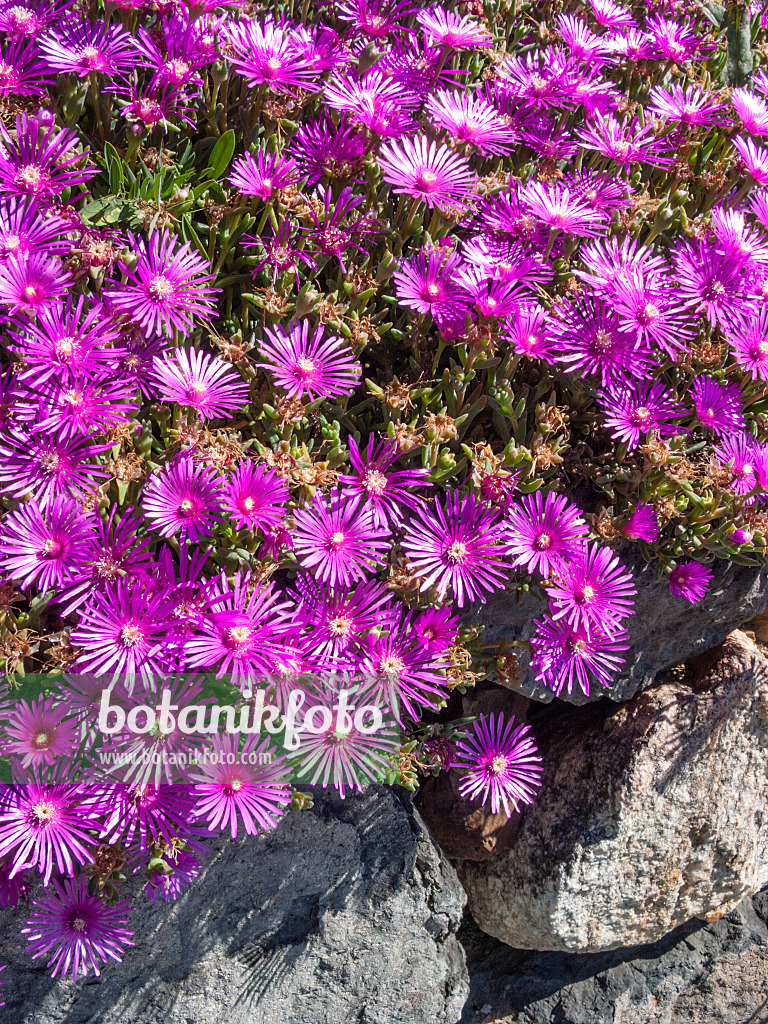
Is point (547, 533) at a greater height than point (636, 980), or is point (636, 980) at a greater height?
point (547, 533)

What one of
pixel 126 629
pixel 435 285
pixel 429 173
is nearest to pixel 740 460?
pixel 435 285

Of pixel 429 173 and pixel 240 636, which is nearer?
pixel 240 636

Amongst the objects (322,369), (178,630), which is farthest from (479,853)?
(322,369)

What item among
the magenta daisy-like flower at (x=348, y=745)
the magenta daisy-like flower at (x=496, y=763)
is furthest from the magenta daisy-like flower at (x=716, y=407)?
the magenta daisy-like flower at (x=348, y=745)

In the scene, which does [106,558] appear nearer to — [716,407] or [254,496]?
[254,496]

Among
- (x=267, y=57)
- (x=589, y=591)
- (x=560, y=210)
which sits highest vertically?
(x=267, y=57)

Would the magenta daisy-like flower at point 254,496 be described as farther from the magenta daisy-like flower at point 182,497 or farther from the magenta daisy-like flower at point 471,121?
the magenta daisy-like flower at point 471,121

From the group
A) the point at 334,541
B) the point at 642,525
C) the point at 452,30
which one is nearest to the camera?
the point at 334,541
